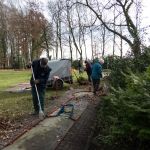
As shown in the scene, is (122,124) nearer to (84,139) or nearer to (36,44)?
(84,139)

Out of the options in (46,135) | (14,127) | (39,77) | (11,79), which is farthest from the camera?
(11,79)

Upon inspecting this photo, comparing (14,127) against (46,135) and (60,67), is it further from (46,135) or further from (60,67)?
(60,67)

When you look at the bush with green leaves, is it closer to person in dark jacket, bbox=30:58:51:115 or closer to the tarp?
person in dark jacket, bbox=30:58:51:115

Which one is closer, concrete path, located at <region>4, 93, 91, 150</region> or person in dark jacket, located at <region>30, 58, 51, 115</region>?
concrete path, located at <region>4, 93, 91, 150</region>

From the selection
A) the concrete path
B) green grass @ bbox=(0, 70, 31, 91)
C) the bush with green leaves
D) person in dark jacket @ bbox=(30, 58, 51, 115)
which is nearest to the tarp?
green grass @ bbox=(0, 70, 31, 91)

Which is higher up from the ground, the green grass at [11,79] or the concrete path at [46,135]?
the concrete path at [46,135]

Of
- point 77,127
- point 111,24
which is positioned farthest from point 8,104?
point 111,24

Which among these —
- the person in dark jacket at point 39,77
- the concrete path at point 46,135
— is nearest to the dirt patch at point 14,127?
the concrete path at point 46,135

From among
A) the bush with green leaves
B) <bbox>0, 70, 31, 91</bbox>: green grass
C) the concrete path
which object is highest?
the bush with green leaves

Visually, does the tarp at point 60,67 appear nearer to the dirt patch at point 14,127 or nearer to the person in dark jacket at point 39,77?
the person in dark jacket at point 39,77

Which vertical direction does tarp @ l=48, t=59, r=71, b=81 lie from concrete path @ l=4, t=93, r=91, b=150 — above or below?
above

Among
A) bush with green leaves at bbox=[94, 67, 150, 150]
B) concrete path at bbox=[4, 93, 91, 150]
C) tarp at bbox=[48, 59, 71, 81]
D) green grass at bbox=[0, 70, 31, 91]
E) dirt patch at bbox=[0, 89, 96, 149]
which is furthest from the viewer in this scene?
green grass at bbox=[0, 70, 31, 91]

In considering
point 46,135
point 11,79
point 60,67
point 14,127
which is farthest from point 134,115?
point 11,79

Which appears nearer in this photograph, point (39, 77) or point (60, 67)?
point (39, 77)
